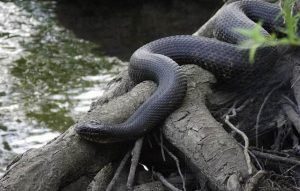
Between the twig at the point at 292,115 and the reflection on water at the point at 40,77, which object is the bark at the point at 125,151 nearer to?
the twig at the point at 292,115

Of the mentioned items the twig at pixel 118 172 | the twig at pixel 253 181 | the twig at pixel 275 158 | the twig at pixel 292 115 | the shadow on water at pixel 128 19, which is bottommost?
the shadow on water at pixel 128 19

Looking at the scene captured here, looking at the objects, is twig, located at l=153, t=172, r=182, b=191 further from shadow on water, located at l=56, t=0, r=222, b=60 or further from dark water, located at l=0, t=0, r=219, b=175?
shadow on water, located at l=56, t=0, r=222, b=60

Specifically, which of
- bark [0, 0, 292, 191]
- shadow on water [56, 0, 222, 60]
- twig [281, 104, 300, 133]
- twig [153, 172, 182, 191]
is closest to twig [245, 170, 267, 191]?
bark [0, 0, 292, 191]

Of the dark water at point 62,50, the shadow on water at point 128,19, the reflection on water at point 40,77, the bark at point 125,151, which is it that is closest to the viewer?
the bark at point 125,151

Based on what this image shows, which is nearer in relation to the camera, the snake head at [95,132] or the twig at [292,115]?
the snake head at [95,132]

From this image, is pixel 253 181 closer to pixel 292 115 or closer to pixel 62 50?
pixel 292 115

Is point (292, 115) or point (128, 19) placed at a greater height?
point (292, 115)

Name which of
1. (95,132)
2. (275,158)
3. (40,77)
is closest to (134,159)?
(95,132)

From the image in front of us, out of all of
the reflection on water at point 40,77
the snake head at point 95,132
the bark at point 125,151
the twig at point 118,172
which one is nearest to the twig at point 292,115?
the bark at point 125,151

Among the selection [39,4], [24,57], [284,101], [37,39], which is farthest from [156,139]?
[39,4]
